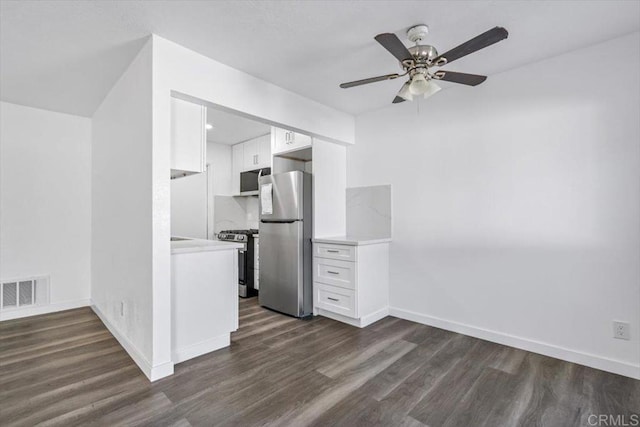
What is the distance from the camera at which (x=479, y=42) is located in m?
1.68

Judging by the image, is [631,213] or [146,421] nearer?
[146,421]

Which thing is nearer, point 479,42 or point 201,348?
point 479,42

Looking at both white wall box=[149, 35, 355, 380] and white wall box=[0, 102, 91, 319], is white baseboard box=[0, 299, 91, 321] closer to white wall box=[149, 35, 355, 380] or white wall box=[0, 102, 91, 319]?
white wall box=[0, 102, 91, 319]

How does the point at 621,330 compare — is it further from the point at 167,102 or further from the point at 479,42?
the point at 167,102

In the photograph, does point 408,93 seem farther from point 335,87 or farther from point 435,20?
point 335,87

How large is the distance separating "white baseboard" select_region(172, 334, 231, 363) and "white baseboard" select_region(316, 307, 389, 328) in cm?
113

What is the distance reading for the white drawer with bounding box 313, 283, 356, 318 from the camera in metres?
3.08

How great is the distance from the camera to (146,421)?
1663 millimetres

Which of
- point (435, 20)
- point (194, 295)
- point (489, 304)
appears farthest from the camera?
point (489, 304)

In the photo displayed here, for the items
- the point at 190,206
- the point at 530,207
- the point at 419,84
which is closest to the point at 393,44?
the point at 419,84

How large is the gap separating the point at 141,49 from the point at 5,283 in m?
3.06

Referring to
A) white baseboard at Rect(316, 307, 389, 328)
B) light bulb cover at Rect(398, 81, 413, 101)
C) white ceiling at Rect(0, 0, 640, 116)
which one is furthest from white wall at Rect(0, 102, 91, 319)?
light bulb cover at Rect(398, 81, 413, 101)

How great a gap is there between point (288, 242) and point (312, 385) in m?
1.64

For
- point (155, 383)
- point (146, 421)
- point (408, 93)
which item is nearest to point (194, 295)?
point (155, 383)
